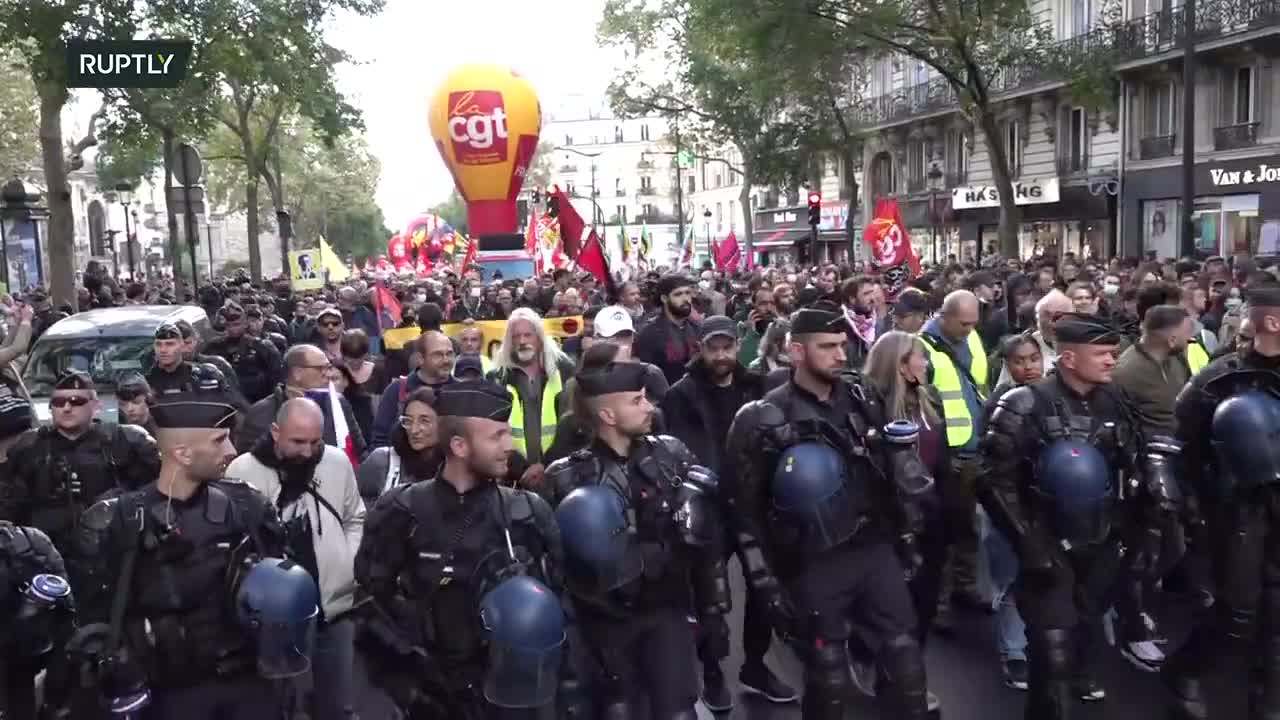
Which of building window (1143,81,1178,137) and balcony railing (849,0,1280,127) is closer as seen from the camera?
balcony railing (849,0,1280,127)

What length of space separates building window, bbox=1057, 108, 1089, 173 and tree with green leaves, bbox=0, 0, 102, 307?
2393 centimetres

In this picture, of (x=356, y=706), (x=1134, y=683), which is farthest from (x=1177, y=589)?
(x=356, y=706)

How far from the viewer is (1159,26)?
28.2 m

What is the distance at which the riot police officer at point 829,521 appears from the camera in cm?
Answer: 491

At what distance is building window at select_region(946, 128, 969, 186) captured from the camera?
38562 mm

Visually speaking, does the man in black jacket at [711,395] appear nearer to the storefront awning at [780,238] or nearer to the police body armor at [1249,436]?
the police body armor at [1249,436]

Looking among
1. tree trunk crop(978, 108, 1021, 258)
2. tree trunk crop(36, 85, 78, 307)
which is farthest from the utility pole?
tree trunk crop(36, 85, 78, 307)

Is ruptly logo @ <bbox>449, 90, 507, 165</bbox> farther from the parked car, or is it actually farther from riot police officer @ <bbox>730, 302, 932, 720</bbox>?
riot police officer @ <bbox>730, 302, 932, 720</bbox>

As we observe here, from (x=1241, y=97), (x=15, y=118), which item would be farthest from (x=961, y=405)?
(x=15, y=118)

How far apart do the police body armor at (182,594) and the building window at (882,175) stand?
41678 mm

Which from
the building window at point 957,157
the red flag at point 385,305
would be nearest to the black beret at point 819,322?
the red flag at point 385,305

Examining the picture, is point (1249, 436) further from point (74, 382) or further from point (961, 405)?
point (74, 382)

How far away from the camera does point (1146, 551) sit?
17.7 ft

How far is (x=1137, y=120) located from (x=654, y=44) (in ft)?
56.8
